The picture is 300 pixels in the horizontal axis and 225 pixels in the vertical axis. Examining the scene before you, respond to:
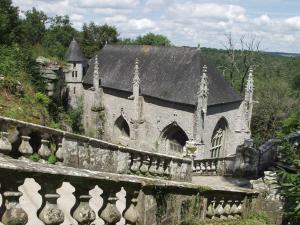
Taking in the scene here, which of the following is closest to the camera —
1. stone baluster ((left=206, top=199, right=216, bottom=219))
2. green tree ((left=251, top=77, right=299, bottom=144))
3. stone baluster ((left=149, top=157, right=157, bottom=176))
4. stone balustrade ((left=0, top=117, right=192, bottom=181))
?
stone baluster ((left=206, top=199, right=216, bottom=219))

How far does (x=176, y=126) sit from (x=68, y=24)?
104ft

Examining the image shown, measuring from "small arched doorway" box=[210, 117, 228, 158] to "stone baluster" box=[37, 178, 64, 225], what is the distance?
22691 millimetres

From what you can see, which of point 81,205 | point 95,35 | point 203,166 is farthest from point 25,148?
point 95,35

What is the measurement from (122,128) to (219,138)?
335 inches

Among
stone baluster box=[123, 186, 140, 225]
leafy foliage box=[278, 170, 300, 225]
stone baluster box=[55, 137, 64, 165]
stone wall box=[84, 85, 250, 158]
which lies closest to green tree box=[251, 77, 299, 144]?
stone wall box=[84, 85, 250, 158]

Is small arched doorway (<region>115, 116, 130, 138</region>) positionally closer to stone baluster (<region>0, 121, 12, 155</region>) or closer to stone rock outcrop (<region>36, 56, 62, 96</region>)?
stone rock outcrop (<region>36, 56, 62, 96</region>)

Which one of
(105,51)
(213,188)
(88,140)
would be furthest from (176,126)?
(213,188)

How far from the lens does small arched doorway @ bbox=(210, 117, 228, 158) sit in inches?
989

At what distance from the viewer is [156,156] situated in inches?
372

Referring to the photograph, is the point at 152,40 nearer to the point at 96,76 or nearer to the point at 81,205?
the point at 96,76

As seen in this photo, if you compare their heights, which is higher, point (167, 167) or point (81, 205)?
point (81, 205)

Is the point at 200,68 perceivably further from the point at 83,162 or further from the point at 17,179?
the point at 17,179

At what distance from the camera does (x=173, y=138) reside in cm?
2558

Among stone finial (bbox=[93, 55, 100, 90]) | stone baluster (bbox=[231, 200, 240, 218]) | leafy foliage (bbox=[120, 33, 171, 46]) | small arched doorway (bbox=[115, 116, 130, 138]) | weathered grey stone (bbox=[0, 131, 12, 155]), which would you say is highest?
leafy foliage (bbox=[120, 33, 171, 46])
